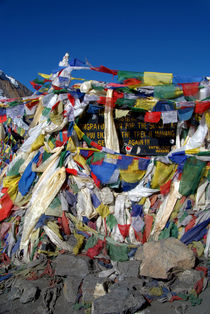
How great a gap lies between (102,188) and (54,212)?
104cm

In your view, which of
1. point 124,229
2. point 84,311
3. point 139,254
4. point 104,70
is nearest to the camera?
point 84,311

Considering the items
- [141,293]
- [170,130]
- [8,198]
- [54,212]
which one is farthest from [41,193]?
[170,130]

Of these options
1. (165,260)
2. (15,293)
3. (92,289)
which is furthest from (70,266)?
(165,260)

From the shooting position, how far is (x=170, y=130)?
20.0 ft

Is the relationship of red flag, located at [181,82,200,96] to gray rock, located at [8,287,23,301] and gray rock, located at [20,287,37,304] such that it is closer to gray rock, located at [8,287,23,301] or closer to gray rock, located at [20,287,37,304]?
gray rock, located at [20,287,37,304]

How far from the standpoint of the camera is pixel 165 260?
4262 mm

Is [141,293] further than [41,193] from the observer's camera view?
No

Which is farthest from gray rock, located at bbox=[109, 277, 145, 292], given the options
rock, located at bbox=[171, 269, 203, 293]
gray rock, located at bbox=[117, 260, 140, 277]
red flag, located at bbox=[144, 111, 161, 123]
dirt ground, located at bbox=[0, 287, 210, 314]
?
red flag, located at bbox=[144, 111, 161, 123]

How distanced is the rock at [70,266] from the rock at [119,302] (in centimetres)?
82

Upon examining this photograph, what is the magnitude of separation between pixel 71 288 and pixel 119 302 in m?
0.82

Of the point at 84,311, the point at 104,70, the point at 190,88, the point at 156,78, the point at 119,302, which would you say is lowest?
the point at 84,311

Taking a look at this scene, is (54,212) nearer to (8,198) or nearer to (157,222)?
(8,198)

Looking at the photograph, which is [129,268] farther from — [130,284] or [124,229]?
[124,229]

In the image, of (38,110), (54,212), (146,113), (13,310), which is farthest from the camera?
(38,110)
